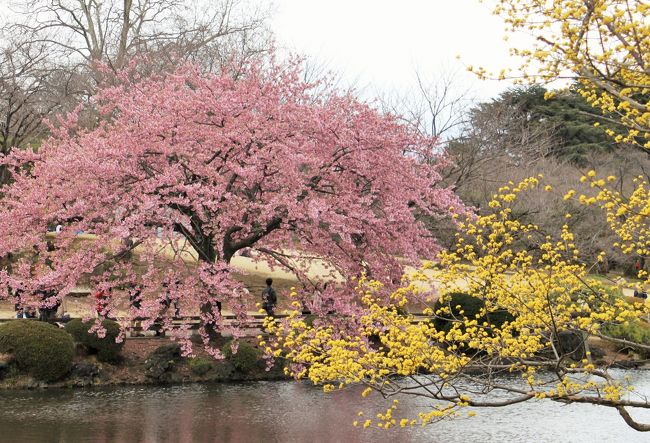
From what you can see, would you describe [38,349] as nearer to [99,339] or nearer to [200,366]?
[99,339]

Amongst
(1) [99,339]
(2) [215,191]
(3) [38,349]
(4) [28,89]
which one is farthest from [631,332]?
(4) [28,89]

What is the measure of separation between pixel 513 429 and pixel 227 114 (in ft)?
32.6

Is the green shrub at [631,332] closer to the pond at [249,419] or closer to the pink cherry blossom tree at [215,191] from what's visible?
the pond at [249,419]

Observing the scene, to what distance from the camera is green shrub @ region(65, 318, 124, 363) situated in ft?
67.4

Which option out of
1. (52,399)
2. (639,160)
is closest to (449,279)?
(52,399)

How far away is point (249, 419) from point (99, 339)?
5809mm

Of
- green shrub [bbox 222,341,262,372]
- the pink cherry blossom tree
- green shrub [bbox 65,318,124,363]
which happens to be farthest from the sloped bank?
the pink cherry blossom tree

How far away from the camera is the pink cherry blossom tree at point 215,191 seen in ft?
63.9

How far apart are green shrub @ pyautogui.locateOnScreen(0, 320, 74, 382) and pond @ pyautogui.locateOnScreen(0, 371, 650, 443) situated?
62cm

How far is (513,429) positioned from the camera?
1628cm

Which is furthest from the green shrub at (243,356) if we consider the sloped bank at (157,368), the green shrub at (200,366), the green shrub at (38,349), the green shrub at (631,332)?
the green shrub at (631,332)

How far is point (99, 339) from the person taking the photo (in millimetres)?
20516

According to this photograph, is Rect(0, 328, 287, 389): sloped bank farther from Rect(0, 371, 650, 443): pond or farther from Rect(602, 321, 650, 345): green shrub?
Rect(602, 321, 650, 345): green shrub

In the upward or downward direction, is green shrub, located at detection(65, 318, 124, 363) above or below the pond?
above
